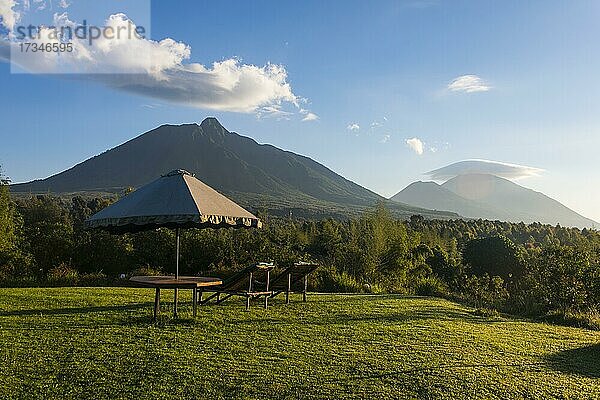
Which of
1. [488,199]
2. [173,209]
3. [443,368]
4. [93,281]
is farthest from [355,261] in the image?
[488,199]

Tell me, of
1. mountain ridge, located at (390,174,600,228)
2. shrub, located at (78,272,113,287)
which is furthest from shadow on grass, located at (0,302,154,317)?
mountain ridge, located at (390,174,600,228)

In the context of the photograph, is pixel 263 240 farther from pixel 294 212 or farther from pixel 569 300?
pixel 294 212

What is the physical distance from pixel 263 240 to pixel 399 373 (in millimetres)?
14308

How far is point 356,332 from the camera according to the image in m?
7.01

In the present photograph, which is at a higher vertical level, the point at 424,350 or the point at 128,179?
the point at 128,179

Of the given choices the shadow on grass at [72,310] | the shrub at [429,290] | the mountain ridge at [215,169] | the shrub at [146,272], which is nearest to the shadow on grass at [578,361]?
the shadow on grass at [72,310]

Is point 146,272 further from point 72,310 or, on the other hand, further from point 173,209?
point 173,209

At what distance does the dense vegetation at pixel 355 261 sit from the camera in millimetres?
11562

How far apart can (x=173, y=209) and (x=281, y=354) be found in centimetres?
252

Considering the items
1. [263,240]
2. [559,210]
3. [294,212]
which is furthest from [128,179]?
[559,210]

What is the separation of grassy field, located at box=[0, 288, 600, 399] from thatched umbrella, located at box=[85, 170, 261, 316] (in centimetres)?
128

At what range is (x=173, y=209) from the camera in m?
7.15

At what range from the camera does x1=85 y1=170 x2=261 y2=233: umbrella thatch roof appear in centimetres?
706

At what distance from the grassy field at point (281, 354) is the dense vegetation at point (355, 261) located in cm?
313
